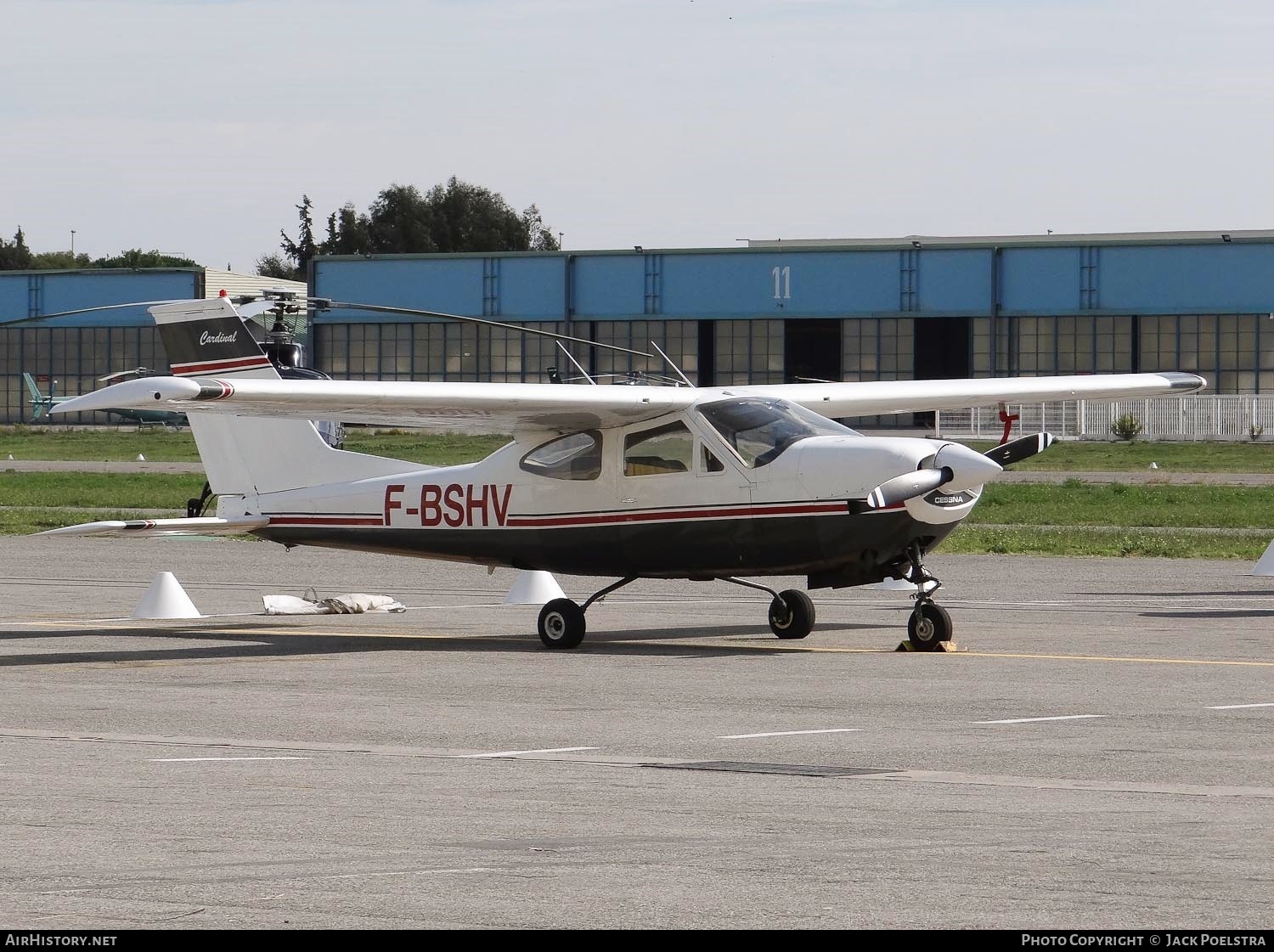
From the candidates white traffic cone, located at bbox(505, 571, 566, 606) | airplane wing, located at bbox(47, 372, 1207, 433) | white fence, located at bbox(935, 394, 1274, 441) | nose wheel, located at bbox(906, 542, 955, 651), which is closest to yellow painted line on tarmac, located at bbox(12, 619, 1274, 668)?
nose wheel, located at bbox(906, 542, 955, 651)

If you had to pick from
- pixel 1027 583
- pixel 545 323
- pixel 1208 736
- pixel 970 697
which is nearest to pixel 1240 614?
pixel 1027 583

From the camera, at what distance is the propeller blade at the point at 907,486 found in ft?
49.4

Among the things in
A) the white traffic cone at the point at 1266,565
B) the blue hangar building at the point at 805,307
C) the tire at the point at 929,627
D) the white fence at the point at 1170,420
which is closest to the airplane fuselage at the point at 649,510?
the tire at the point at 929,627

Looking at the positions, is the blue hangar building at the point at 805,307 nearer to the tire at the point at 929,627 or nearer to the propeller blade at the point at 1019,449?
the propeller blade at the point at 1019,449

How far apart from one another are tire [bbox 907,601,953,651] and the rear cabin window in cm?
236

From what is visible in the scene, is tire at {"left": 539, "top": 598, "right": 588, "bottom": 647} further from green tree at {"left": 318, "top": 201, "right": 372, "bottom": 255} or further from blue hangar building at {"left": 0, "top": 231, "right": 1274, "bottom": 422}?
green tree at {"left": 318, "top": 201, "right": 372, "bottom": 255}

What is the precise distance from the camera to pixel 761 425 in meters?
16.3

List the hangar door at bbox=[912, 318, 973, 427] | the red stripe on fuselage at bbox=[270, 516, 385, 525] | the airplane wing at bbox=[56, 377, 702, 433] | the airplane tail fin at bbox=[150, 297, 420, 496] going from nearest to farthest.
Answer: the airplane wing at bbox=[56, 377, 702, 433] < the red stripe on fuselage at bbox=[270, 516, 385, 525] < the airplane tail fin at bbox=[150, 297, 420, 496] < the hangar door at bbox=[912, 318, 973, 427]

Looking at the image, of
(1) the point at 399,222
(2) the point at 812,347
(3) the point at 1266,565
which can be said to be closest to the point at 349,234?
(1) the point at 399,222

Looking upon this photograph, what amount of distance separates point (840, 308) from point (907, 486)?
181ft

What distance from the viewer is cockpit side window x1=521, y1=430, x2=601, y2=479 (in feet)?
55.7

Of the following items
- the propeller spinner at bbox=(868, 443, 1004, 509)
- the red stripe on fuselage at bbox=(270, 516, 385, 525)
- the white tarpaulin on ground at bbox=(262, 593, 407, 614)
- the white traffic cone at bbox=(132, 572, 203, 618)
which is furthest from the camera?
the white tarpaulin on ground at bbox=(262, 593, 407, 614)

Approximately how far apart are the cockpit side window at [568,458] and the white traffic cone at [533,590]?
3916mm

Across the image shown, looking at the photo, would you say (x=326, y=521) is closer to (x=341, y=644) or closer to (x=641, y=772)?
(x=341, y=644)
